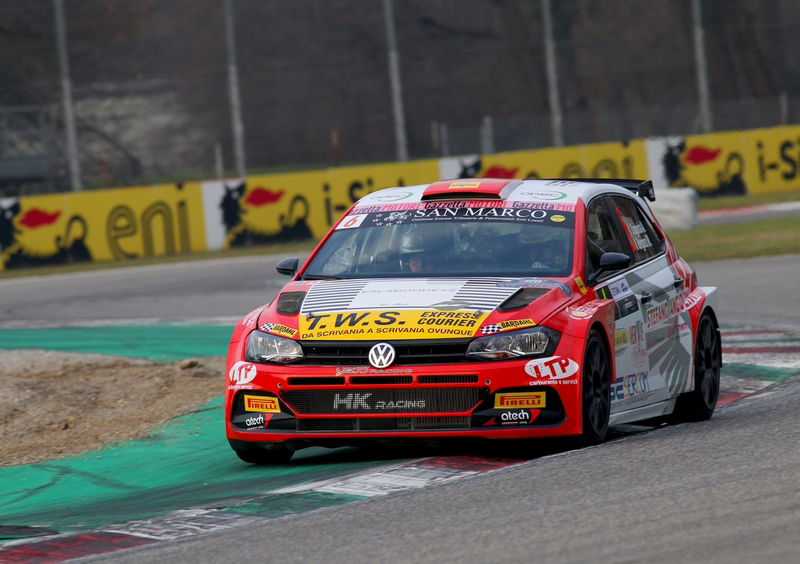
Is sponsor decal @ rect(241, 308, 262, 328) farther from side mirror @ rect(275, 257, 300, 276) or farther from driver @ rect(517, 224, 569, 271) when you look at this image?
driver @ rect(517, 224, 569, 271)

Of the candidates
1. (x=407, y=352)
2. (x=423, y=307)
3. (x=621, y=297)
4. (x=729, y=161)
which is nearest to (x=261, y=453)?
(x=407, y=352)

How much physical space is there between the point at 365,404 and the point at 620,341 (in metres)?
1.54

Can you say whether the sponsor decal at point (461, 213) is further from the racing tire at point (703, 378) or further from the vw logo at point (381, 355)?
the vw logo at point (381, 355)

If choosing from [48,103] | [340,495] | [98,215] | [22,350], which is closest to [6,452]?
[340,495]

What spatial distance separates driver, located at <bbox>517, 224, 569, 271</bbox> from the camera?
327 inches

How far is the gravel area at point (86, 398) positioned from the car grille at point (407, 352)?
2.41 m

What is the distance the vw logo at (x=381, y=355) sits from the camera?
746 cm

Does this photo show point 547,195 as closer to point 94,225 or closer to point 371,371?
point 371,371

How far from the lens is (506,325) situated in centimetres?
748

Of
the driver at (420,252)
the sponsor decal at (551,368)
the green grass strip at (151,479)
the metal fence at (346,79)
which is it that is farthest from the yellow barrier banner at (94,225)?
the sponsor decal at (551,368)

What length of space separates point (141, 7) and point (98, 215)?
36.6ft

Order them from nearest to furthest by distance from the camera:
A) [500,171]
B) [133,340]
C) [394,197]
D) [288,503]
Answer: [288,503]
[394,197]
[133,340]
[500,171]

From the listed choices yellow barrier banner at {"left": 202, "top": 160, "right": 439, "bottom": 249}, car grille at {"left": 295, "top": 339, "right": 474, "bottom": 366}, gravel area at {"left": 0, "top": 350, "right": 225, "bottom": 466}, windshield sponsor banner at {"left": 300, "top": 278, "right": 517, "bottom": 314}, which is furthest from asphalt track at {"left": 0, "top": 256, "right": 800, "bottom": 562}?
yellow barrier banner at {"left": 202, "top": 160, "right": 439, "bottom": 249}

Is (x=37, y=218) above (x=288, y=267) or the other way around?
above
